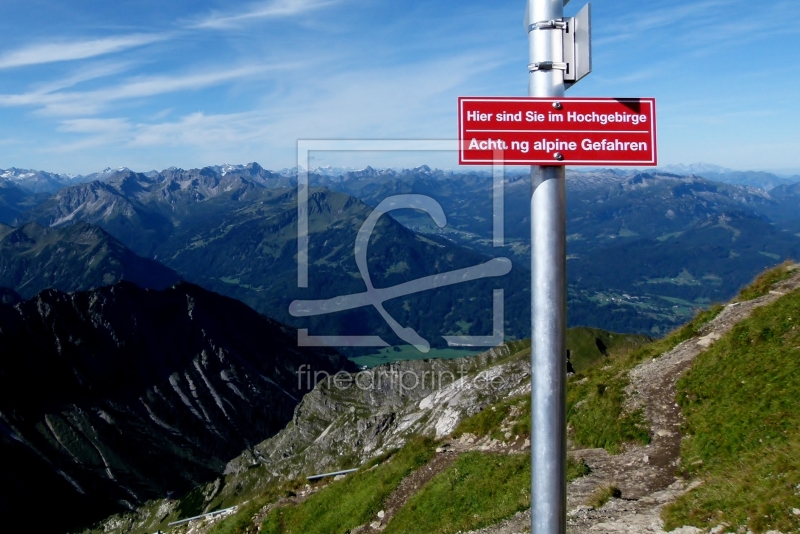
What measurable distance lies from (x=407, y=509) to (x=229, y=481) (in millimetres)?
131760

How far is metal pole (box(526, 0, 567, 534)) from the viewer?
21.3ft

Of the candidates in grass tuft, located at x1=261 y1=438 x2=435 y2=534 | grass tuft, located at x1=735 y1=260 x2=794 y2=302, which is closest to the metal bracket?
grass tuft, located at x1=261 y1=438 x2=435 y2=534

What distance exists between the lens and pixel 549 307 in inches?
258

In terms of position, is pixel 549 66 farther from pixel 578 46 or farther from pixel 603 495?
pixel 603 495

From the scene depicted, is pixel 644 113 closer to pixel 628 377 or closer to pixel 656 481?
pixel 656 481

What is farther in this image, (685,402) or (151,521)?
(151,521)

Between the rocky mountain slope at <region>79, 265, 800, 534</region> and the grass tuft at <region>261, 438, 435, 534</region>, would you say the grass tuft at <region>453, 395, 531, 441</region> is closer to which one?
the rocky mountain slope at <region>79, 265, 800, 534</region>

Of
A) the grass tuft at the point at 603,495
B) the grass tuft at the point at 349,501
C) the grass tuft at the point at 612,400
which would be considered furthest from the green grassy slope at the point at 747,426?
the grass tuft at the point at 349,501

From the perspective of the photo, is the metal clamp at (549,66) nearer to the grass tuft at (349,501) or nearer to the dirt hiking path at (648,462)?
the dirt hiking path at (648,462)

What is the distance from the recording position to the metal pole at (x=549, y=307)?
6.49 meters

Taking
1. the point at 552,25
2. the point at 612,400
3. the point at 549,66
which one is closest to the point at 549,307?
the point at 549,66

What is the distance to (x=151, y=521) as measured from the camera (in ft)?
447

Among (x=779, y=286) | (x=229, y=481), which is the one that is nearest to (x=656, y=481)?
(x=779, y=286)

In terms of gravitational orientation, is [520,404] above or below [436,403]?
above
